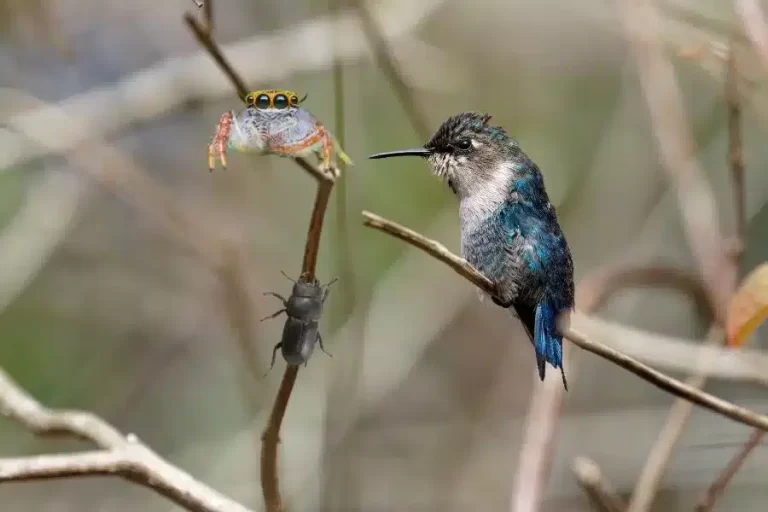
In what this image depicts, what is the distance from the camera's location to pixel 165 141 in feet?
3.92

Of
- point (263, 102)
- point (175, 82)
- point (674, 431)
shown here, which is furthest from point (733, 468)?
point (175, 82)

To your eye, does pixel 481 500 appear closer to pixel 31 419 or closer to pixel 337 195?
pixel 31 419

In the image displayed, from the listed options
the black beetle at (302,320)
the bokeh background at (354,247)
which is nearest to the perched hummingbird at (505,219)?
the black beetle at (302,320)

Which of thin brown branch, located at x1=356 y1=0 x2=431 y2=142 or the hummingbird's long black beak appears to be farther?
thin brown branch, located at x1=356 y1=0 x2=431 y2=142

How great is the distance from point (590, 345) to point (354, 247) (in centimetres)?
40

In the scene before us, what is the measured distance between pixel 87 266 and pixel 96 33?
0.52 metres

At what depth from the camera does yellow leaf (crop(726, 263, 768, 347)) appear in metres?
0.53

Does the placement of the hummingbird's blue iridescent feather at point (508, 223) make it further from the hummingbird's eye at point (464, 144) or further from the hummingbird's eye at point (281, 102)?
the hummingbird's eye at point (281, 102)

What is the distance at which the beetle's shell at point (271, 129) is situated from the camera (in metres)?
0.34

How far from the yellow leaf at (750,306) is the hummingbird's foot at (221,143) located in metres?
0.37

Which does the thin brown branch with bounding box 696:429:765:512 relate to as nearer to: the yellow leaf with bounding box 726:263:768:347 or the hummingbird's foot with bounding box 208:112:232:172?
the yellow leaf with bounding box 726:263:768:347

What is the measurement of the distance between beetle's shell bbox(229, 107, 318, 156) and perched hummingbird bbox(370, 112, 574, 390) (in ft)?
0.29

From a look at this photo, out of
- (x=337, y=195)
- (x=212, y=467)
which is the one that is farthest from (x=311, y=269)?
(x=212, y=467)

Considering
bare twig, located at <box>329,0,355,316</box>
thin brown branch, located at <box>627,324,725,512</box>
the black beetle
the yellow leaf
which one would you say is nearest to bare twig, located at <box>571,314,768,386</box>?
thin brown branch, located at <box>627,324,725,512</box>
